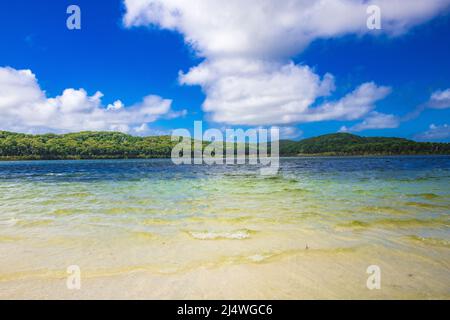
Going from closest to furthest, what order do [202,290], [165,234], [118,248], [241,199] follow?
[202,290] → [118,248] → [165,234] → [241,199]

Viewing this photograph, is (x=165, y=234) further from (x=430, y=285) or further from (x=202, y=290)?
(x=430, y=285)

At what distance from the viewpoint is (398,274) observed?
5.52m

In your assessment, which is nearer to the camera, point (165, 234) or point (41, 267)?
point (41, 267)

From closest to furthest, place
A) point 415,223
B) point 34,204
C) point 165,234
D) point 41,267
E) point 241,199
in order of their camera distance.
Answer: point 41,267, point 165,234, point 415,223, point 34,204, point 241,199

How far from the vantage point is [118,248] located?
7324mm

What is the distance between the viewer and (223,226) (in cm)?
972
